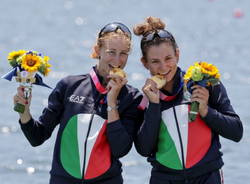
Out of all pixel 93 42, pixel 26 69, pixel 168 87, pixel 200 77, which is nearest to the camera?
pixel 200 77

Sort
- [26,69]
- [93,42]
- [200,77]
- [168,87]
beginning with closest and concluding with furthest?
[200,77]
[26,69]
[168,87]
[93,42]

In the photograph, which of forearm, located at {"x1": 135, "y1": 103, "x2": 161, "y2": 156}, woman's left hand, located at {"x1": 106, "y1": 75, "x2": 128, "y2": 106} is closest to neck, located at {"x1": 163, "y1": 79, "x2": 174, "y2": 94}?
forearm, located at {"x1": 135, "y1": 103, "x2": 161, "y2": 156}

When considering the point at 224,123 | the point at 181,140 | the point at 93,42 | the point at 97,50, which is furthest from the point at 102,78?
the point at 93,42

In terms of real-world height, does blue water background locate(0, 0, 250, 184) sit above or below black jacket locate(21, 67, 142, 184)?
above

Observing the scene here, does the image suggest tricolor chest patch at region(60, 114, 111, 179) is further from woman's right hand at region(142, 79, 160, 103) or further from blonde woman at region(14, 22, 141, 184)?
woman's right hand at region(142, 79, 160, 103)

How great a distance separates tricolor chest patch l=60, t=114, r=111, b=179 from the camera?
5277 millimetres

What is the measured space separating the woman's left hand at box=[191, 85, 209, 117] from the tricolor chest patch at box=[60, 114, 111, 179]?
69 centimetres

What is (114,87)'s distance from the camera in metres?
5.20

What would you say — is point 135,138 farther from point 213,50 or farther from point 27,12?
point 27,12

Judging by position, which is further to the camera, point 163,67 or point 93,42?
point 93,42

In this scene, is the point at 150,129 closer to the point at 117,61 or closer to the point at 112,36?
the point at 117,61

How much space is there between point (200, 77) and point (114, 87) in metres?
0.61

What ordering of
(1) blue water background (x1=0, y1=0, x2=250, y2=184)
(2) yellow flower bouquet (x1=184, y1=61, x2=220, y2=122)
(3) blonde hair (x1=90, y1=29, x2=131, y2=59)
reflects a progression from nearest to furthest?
(2) yellow flower bouquet (x1=184, y1=61, x2=220, y2=122), (3) blonde hair (x1=90, y1=29, x2=131, y2=59), (1) blue water background (x1=0, y1=0, x2=250, y2=184)

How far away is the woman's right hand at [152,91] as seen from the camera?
17.0 feet
